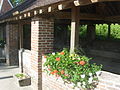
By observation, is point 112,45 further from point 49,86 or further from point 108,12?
point 49,86

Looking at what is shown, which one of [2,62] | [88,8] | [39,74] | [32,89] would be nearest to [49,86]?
[39,74]

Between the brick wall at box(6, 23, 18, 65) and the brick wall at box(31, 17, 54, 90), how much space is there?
448 cm

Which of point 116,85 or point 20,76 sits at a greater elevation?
point 116,85

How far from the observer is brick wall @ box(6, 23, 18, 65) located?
948 cm

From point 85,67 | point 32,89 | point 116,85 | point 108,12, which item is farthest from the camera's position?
point 108,12

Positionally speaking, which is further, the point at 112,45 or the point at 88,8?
the point at 112,45

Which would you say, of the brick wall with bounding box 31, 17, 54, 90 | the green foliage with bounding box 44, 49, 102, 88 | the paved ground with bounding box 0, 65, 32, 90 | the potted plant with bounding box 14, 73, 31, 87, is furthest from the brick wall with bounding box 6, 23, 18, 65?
the green foliage with bounding box 44, 49, 102, 88

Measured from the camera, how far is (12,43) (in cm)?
955

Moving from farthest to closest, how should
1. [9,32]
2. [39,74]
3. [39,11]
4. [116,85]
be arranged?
[9,32] < [39,74] < [39,11] < [116,85]

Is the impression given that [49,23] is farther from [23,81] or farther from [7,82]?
[7,82]

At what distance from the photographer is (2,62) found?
10719 mm

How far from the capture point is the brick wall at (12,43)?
9.48m

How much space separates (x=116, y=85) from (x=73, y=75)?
3.13 ft

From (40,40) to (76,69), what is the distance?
2.02m
